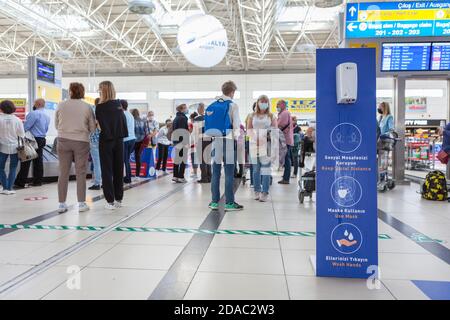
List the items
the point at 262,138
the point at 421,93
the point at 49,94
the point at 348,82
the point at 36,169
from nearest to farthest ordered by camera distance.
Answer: the point at 348,82, the point at 262,138, the point at 36,169, the point at 49,94, the point at 421,93

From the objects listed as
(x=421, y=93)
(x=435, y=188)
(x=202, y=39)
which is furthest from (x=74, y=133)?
(x=421, y=93)

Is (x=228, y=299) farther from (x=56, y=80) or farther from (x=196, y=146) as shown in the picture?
(x=56, y=80)

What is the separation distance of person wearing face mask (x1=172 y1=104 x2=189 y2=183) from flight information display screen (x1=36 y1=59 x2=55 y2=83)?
3.18 meters

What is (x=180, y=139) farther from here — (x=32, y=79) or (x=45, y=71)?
(x=45, y=71)

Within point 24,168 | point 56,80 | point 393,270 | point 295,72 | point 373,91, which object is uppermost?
point 295,72

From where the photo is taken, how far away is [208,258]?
2.44m

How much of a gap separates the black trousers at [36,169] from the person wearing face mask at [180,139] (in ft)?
7.39

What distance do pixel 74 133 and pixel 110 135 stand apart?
360 millimetres

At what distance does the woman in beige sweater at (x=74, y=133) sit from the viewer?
12.8ft

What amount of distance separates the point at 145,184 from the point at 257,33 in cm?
1061

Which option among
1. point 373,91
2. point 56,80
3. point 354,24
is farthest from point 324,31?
point 373,91

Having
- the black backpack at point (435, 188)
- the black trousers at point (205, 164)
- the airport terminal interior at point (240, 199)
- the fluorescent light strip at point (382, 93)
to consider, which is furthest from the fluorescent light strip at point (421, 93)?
the black backpack at point (435, 188)

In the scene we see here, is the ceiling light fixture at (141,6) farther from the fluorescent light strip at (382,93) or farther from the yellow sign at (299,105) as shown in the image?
the fluorescent light strip at (382,93)

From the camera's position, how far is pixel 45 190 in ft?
19.1
